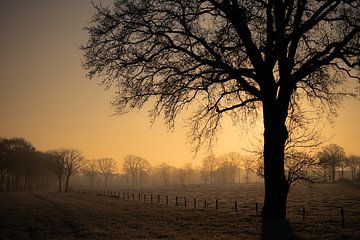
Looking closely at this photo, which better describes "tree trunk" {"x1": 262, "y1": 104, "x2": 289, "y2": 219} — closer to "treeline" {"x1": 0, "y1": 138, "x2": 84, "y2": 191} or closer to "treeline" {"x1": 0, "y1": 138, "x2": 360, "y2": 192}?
"treeline" {"x1": 0, "y1": 138, "x2": 360, "y2": 192}

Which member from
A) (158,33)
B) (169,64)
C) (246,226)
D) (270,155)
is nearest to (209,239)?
(246,226)

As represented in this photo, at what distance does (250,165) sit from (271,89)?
5.42 m

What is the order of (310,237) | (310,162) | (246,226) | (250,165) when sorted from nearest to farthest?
(310,237) < (246,226) < (310,162) < (250,165)

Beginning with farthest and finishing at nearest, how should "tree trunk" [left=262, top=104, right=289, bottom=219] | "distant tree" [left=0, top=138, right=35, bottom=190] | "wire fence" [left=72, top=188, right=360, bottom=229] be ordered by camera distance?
1. "distant tree" [left=0, top=138, right=35, bottom=190]
2. "wire fence" [left=72, top=188, right=360, bottom=229]
3. "tree trunk" [left=262, top=104, right=289, bottom=219]

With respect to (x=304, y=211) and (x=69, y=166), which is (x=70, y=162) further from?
(x=304, y=211)

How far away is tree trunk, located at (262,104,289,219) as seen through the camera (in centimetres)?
1541

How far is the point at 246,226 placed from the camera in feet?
51.3

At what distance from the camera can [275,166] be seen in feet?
50.6

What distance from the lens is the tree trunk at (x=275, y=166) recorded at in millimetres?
15406

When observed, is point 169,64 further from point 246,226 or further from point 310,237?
point 310,237

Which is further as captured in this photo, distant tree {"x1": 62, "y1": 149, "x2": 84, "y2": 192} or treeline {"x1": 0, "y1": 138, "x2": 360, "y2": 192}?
distant tree {"x1": 62, "y1": 149, "x2": 84, "y2": 192}

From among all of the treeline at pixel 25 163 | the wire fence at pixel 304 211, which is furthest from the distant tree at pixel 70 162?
the wire fence at pixel 304 211

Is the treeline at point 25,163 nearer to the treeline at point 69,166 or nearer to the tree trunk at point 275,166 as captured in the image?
the treeline at point 69,166

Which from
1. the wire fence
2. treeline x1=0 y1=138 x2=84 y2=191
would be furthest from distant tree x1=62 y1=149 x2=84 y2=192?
the wire fence
